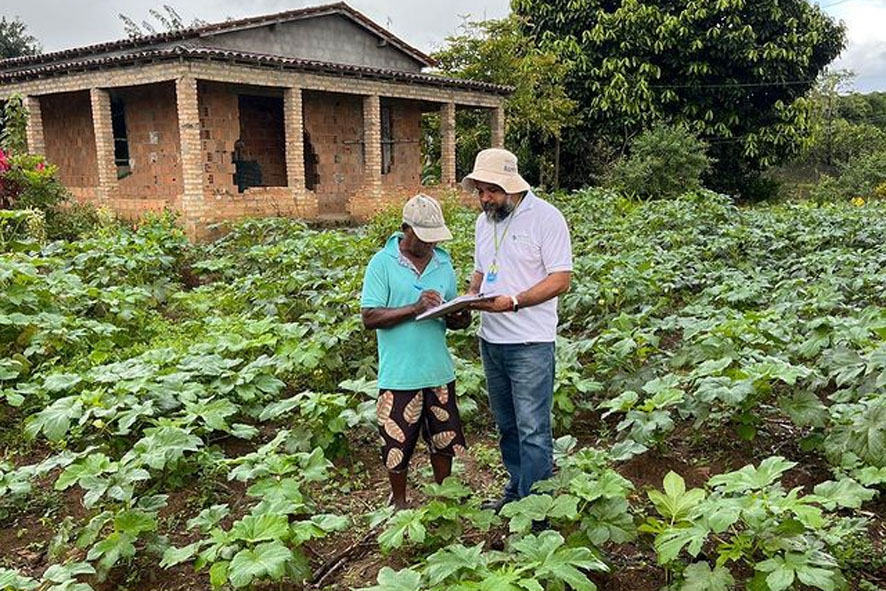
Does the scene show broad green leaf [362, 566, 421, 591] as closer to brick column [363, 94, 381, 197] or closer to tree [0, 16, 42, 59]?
brick column [363, 94, 381, 197]

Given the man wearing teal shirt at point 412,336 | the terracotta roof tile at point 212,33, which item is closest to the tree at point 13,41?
the terracotta roof tile at point 212,33

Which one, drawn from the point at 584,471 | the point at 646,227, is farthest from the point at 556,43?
the point at 584,471

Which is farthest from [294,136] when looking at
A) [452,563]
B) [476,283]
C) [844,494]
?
[844,494]

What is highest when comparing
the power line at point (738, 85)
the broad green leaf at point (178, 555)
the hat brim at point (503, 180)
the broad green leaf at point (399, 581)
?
the power line at point (738, 85)

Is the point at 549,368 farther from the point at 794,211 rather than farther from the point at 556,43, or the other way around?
the point at 556,43

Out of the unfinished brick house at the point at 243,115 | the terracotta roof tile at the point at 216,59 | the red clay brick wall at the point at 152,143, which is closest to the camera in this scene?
the terracotta roof tile at the point at 216,59

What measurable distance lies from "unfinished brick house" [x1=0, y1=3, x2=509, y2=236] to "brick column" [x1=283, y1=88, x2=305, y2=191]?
0.08 ft

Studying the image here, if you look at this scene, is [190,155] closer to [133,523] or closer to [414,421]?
[414,421]

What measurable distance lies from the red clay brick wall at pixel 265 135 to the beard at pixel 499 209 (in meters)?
15.8

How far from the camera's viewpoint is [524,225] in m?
3.49

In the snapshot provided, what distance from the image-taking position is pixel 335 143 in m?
19.5

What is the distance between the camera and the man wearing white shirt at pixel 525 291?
11.3 ft

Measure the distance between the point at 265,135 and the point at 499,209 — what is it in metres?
16.3

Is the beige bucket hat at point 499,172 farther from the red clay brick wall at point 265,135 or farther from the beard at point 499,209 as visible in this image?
the red clay brick wall at point 265,135
